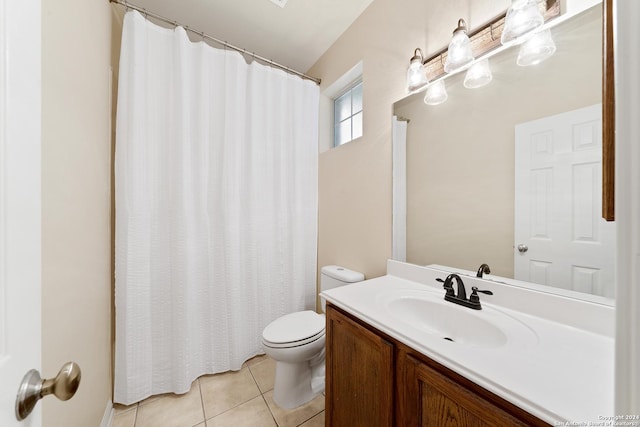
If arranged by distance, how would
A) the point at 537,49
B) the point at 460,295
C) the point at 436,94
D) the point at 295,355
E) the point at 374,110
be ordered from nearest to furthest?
the point at 537,49 → the point at 460,295 → the point at 436,94 → the point at 295,355 → the point at 374,110

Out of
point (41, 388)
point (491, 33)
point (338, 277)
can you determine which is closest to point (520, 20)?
point (491, 33)

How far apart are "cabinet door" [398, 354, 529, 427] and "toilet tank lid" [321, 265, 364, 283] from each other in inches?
32.9

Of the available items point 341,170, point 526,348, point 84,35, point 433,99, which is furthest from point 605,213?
point 84,35

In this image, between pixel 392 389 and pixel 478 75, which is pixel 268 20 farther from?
pixel 392 389

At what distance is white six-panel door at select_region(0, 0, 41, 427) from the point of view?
324 mm

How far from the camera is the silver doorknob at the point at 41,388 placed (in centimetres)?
34

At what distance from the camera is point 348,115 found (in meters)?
1.99

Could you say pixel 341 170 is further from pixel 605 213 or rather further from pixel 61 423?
pixel 61 423

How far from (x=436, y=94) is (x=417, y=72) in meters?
0.16

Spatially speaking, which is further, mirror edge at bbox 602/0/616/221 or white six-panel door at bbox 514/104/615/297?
white six-panel door at bbox 514/104/615/297

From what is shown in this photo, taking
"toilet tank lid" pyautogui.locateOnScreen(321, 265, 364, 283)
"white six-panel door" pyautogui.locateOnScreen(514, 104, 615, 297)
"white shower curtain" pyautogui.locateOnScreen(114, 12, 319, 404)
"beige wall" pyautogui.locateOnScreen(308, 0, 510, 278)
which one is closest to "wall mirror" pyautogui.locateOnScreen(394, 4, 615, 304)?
"white six-panel door" pyautogui.locateOnScreen(514, 104, 615, 297)

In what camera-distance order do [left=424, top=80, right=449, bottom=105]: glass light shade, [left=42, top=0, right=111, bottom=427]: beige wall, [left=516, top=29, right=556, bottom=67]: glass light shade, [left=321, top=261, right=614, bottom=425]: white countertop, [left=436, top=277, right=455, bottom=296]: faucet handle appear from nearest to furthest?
[left=321, top=261, right=614, bottom=425]: white countertop
[left=42, top=0, right=111, bottom=427]: beige wall
[left=516, top=29, right=556, bottom=67]: glass light shade
[left=436, top=277, right=455, bottom=296]: faucet handle
[left=424, top=80, right=449, bottom=105]: glass light shade

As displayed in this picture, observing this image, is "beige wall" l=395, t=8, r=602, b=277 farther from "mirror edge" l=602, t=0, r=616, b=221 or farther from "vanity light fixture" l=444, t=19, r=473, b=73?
"mirror edge" l=602, t=0, r=616, b=221

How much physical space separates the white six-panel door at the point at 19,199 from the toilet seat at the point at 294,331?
102cm
